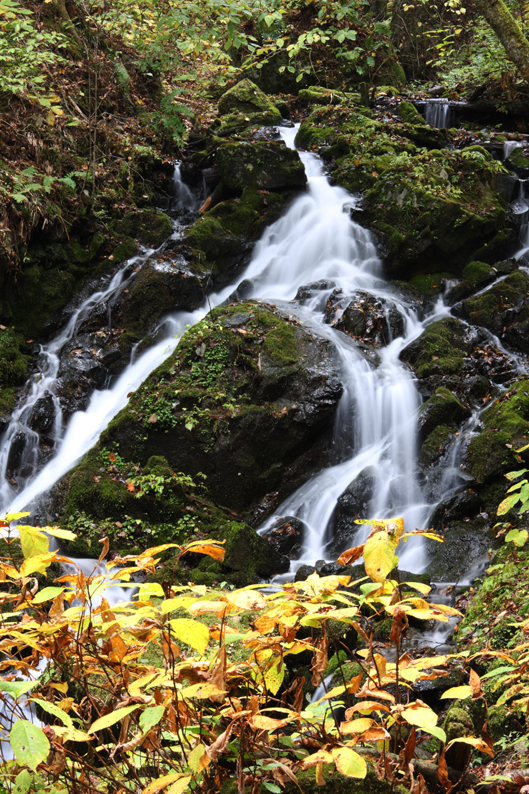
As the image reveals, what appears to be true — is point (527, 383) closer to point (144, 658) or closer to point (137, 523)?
point (137, 523)

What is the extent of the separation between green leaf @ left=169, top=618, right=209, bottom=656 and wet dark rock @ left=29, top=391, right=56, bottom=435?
7.30 m

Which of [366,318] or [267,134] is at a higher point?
[267,134]

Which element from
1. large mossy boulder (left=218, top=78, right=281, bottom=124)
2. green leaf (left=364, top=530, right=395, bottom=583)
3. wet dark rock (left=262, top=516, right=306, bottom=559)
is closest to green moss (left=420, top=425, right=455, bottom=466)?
wet dark rock (left=262, top=516, right=306, bottom=559)

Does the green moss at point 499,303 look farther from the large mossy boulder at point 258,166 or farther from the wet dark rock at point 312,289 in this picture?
the large mossy boulder at point 258,166

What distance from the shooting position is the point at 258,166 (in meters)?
11.3

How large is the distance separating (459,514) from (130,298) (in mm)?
6118

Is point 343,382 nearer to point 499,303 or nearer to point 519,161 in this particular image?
point 499,303

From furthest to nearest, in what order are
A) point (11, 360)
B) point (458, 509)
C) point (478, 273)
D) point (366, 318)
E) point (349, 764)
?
point (478, 273) → point (366, 318) → point (11, 360) → point (458, 509) → point (349, 764)

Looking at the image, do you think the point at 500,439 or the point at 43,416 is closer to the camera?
the point at 500,439

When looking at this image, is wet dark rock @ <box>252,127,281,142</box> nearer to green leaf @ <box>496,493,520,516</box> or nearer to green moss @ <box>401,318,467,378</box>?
green moss @ <box>401,318,467,378</box>

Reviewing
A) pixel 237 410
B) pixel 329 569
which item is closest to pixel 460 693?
pixel 329 569

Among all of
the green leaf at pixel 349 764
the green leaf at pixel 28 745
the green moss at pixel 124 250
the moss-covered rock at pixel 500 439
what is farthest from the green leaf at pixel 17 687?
the green moss at pixel 124 250

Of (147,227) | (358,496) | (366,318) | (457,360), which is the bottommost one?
(358,496)

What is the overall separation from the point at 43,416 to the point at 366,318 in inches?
205
